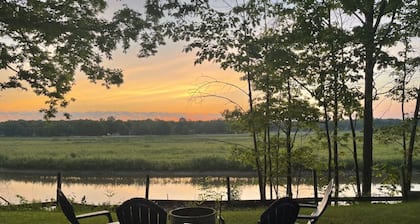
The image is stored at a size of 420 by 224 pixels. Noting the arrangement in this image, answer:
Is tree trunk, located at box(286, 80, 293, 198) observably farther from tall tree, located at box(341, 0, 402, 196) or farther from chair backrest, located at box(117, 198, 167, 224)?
A: chair backrest, located at box(117, 198, 167, 224)

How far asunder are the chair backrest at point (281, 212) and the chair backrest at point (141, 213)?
81 cm

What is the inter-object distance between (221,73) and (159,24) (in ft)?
12.8

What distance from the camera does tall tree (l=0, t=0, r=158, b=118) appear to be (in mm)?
5867

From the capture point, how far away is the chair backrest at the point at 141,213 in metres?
3.16

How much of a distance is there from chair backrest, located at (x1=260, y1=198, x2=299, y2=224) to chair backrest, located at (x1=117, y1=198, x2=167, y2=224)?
81 cm

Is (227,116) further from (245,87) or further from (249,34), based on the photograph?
(249,34)

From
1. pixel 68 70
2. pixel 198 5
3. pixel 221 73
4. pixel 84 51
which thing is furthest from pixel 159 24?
pixel 221 73

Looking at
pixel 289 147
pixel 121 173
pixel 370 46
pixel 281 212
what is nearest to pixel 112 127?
pixel 121 173

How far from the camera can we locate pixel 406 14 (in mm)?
8039

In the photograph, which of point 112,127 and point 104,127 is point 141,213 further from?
point 104,127

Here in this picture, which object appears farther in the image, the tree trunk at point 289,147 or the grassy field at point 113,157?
the grassy field at point 113,157

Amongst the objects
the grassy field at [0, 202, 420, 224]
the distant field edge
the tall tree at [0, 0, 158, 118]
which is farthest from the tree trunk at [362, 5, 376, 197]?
the distant field edge

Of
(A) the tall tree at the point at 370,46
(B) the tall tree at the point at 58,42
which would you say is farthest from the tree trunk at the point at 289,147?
(B) the tall tree at the point at 58,42

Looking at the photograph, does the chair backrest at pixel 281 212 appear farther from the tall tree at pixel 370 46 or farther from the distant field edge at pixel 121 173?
the distant field edge at pixel 121 173
